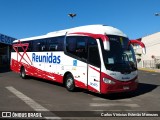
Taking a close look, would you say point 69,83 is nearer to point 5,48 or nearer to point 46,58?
point 46,58

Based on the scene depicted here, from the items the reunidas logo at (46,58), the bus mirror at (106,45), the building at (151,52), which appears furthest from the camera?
the building at (151,52)

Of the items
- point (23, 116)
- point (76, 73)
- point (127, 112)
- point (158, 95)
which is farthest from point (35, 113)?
point (158, 95)

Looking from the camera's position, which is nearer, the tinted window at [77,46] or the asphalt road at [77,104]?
the asphalt road at [77,104]

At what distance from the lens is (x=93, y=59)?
43.4ft

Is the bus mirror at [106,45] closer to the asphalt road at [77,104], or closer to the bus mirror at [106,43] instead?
the bus mirror at [106,43]

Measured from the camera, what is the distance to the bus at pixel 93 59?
41.8ft

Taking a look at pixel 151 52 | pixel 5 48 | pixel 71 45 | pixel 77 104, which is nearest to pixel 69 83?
pixel 71 45

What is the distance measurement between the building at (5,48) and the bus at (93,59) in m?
Result: 32.9

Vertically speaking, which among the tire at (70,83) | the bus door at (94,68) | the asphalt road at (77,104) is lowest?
the asphalt road at (77,104)

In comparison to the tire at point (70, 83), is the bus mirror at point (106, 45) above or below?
above

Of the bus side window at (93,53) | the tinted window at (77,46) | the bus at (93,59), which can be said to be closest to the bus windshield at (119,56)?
the bus at (93,59)

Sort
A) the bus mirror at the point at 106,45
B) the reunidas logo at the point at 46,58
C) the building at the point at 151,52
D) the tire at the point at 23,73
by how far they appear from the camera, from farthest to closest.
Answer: the building at the point at 151,52, the tire at the point at 23,73, the reunidas logo at the point at 46,58, the bus mirror at the point at 106,45

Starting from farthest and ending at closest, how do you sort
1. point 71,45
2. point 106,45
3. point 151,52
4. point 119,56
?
point 151,52 < point 71,45 < point 119,56 < point 106,45

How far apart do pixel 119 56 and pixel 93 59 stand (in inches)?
43.9
